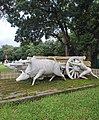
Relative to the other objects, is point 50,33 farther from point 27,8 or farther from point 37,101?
point 37,101

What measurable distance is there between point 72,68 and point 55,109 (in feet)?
14.2

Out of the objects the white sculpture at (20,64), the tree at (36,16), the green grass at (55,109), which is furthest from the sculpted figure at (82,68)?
the tree at (36,16)

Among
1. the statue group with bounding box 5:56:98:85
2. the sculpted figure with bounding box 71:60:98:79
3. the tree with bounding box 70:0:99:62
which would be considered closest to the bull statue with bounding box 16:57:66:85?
the statue group with bounding box 5:56:98:85

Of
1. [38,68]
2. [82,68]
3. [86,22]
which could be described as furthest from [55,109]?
[86,22]

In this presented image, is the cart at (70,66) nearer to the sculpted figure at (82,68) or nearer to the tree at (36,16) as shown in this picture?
the sculpted figure at (82,68)

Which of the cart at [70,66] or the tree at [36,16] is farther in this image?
the tree at [36,16]

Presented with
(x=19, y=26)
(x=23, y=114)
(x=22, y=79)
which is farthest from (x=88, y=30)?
(x=23, y=114)

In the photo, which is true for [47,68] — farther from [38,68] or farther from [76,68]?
[76,68]

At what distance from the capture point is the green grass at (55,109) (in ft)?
11.0

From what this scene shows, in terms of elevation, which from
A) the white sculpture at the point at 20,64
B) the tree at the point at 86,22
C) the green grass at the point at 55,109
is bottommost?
the green grass at the point at 55,109

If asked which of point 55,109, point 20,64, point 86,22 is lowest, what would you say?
point 55,109

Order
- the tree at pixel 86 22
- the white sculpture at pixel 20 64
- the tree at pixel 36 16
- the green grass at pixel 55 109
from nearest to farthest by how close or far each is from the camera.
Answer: the green grass at pixel 55 109, the white sculpture at pixel 20 64, the tree at pixel 36 16, the tree at pixel 86 22

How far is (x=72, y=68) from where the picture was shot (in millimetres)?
7941

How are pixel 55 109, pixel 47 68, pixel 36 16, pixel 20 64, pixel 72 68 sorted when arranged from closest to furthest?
pixel 55 109 → pixel 20 64 → pixel 47 68 → pixel 72 68 → pixel 36 16
